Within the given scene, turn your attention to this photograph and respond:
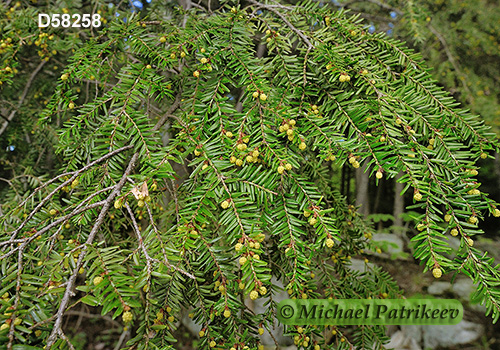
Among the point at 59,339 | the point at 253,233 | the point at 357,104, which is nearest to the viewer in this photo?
the point at 59,339

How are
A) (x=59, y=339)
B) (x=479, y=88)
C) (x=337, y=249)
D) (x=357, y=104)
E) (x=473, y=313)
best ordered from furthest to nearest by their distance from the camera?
(x=473, y=313), (x=479, y=88), (x=337, y=249), (x=357, y=104), (x=59, y=339)

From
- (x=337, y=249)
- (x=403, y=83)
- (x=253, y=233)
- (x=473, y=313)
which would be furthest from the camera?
(x=473, y=313)

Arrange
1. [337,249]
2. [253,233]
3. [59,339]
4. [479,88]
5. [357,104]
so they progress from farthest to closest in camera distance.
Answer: [479,88] → [337,249] → [357,104] → [253,233] → [59,339]

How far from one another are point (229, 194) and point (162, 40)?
0.52m

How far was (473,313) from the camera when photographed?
3.45 metres

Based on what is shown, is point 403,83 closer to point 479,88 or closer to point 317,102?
point 317,102

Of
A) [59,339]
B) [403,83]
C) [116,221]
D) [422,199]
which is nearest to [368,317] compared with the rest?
[422,199]

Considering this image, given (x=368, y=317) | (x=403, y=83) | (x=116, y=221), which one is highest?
(x=403, y=83)

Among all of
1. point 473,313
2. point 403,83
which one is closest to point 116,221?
point 403,83

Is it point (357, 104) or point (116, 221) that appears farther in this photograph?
point (116, 221)

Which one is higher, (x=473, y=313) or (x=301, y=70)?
(x=301, y=70)

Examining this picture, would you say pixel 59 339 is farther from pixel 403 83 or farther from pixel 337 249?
pixel 403 83

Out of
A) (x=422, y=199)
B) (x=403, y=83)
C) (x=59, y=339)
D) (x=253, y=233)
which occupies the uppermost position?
(x=403, y=83)

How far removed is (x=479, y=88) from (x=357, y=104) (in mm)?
2846
